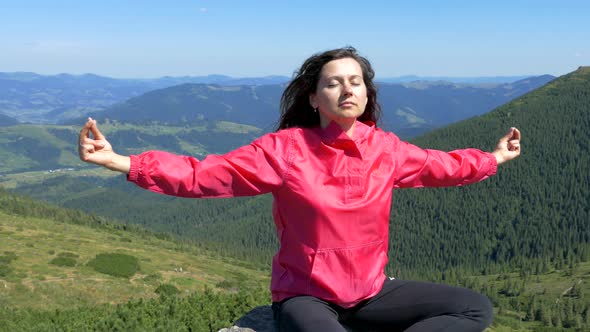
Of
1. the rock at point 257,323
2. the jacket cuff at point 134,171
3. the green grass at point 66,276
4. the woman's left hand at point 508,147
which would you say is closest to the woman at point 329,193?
the jacket cuff at point 134,171

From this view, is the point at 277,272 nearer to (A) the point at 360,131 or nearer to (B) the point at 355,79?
(A) the point at 360,131

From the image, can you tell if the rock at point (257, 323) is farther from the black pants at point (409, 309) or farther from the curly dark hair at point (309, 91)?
the curly dark hair at point (309, 91)

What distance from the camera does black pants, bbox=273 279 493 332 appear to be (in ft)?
25.8

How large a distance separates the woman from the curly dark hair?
27 mm

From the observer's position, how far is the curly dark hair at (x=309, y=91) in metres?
8.55

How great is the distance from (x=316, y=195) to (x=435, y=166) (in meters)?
2.61

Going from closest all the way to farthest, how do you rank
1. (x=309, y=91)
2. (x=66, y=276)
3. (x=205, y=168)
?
(x=205, y=168)
(x=309, y=91)
(x=66, y=276)

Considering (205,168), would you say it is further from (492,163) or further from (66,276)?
(66,276)

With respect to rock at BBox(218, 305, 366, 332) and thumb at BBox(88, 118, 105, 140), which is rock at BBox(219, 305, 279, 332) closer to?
rock at BBox(218, 305, 366, 332)

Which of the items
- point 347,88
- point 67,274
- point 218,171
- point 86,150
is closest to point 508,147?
point 347,88

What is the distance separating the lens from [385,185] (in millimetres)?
8328

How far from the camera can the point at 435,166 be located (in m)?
9.18

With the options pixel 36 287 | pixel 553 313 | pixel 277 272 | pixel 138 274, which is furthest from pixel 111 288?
pixel 553 313

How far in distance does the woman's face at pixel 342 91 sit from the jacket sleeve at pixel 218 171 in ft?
2.71
